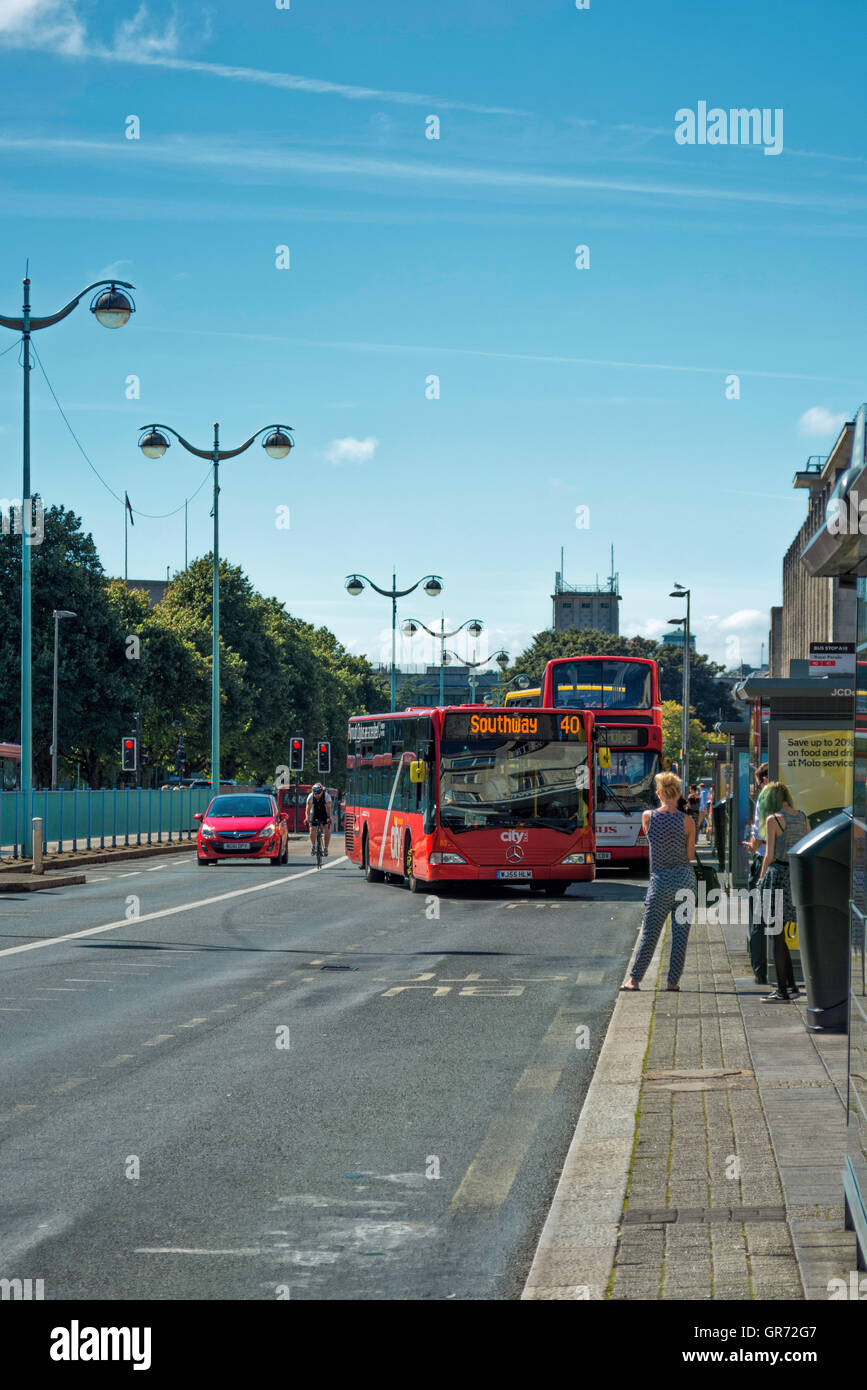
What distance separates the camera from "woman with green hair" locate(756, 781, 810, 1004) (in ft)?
39.9

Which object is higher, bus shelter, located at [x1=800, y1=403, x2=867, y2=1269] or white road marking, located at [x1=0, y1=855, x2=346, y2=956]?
bus shelter, located at [x1=800, y1=403, x2=867, y2=1269]

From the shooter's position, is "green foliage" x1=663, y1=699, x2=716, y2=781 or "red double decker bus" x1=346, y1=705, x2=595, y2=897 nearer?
"red double decker bus" x1=346, y1=705, x2=595, y2=897

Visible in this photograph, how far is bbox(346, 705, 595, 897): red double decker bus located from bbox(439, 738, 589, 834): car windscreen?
0.01 meters

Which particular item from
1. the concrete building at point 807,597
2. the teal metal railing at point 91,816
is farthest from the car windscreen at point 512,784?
the concrete building at point 807,597

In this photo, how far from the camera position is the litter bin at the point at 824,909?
8.79 metres

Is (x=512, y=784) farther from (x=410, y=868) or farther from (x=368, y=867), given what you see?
(x=368, y=867)

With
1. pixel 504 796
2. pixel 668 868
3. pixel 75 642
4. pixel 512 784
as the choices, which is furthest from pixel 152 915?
pixel 75 642

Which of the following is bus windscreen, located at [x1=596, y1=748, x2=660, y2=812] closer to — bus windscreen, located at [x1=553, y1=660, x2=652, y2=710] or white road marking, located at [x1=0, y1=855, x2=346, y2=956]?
bus windscreen, located at [x1=553, y1=660, x2=652, y2=710]

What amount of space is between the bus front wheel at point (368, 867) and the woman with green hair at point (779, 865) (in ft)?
53.3

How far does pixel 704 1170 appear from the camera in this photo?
6812 mm

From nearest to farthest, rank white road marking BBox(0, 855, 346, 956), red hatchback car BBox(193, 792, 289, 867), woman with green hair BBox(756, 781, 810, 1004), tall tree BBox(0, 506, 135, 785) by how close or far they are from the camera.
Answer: woman with green hair BBox(756, 781, 810, 1004), white road marking BBox(0, 855, 346, 956), red hatchback car BBox(193, 792, 289, 867), tall tree BBox(0, 506, 135, 785)

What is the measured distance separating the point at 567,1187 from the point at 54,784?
2240 inches

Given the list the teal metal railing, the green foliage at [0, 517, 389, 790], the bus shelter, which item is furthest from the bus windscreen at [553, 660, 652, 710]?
the bus shelter

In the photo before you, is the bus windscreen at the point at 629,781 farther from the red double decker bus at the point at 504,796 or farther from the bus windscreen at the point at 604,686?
the red double decker bus at the point at 504,796
